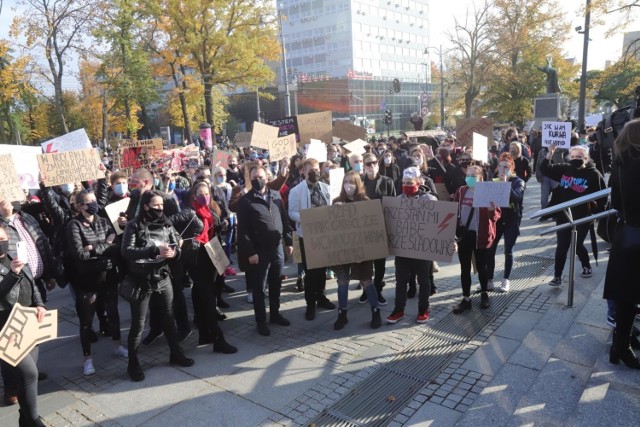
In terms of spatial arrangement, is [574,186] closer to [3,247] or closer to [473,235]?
[473,235]

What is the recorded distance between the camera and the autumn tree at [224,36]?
1008 inches

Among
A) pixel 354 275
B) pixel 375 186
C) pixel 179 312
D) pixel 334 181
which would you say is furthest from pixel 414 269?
pixel 179 312

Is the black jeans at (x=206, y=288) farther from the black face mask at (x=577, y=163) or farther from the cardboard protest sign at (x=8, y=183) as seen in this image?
the black face mask at (x=577, y=163)

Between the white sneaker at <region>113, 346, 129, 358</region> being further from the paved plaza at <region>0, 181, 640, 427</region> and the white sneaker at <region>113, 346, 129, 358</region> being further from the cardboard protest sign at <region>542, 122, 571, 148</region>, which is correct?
the cardboard protest sign at <region>542, 122, 571, 148</region>

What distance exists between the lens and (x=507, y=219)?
636cm

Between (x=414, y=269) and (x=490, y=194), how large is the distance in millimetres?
1303

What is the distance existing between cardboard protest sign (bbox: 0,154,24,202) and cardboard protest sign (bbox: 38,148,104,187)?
80 cm

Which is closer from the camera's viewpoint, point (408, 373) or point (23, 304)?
point (23, 304)

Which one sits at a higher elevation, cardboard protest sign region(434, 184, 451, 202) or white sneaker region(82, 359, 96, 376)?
cardboard protest sign region(434, 184, 451, 202)

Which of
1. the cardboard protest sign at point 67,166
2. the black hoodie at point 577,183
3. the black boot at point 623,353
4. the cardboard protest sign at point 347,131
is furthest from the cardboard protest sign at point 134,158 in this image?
the black boot at point 623,353

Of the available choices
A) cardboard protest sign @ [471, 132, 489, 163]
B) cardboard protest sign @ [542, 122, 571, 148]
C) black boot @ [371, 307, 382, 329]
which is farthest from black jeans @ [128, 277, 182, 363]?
cardboard protest sign @ [542, 122, 571, 148]

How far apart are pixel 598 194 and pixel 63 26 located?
1112 inches

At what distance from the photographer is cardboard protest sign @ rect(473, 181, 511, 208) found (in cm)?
557

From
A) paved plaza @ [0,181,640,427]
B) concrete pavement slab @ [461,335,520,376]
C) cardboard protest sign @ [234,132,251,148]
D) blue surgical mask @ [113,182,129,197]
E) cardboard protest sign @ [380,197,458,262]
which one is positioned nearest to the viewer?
paved plaza @ [0,181,640,427]
